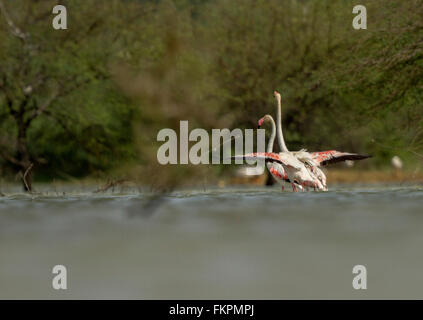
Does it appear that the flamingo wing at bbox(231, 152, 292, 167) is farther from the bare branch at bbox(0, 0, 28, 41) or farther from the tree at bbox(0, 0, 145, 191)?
the bare branch at bbox(0, 0, 28, 41)

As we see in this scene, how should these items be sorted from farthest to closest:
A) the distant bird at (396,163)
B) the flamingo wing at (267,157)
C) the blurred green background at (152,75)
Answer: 1. the distant bird at (396,163)
2. the blurred green background at (152,75)
3. the flamingo wing at (267,157)

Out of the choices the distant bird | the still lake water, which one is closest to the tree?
the distant bird

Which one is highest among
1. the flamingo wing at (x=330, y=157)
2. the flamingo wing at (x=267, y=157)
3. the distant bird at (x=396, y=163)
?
the distant bird at (x=396, y=163)

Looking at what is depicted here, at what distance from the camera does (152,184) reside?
13633mm

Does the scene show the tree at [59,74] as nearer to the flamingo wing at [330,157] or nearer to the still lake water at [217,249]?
the flamingo wing at [330,157]

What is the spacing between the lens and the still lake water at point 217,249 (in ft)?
18.0

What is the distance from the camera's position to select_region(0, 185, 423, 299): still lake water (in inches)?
216

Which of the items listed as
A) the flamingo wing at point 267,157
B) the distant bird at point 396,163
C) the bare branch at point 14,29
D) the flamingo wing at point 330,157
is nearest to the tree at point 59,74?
the bare branch at point 14,29

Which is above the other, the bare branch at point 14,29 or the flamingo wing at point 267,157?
the bare branch at point 14,29

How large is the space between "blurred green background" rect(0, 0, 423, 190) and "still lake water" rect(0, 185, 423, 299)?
11097 mm

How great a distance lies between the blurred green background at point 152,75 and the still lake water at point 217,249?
36.4 feet
